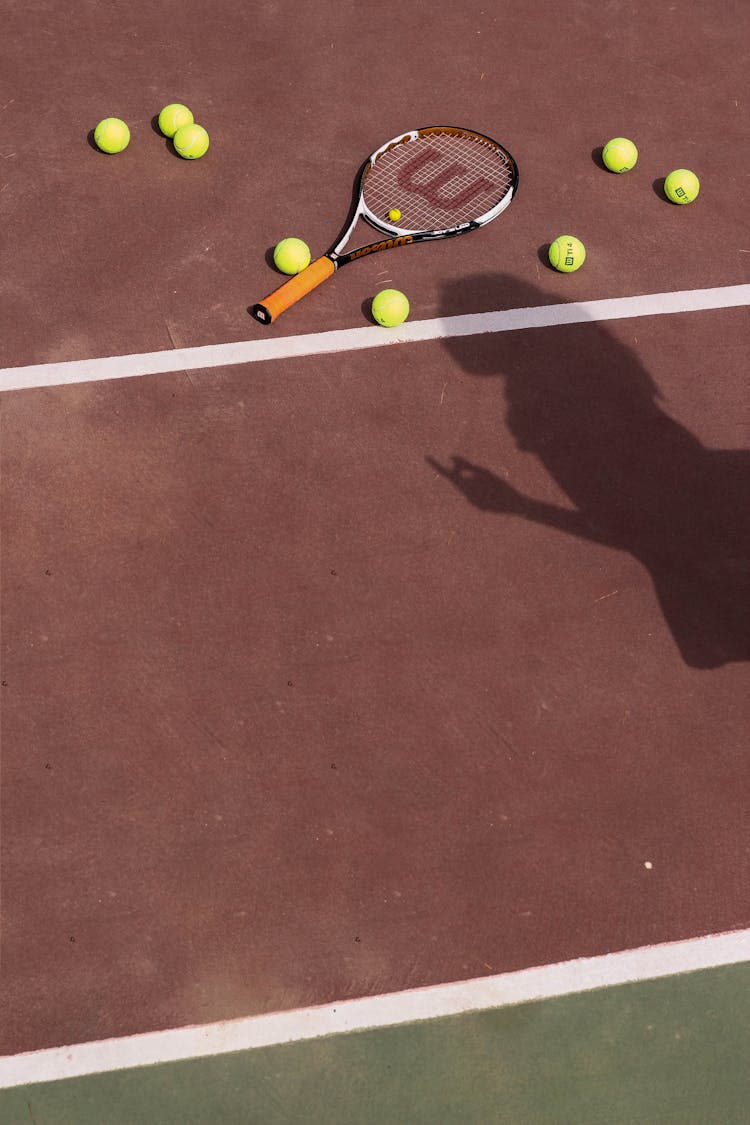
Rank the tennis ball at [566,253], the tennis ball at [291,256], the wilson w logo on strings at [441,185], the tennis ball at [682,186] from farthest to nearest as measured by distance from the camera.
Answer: the tennis ball at [682,186] < the wilson w logo on strings at [441,185] < the tennis ball at [566,253] < the tennis ball at [291,256]

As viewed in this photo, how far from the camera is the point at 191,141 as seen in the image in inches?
344

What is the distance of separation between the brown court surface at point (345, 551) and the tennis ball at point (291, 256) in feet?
0.91

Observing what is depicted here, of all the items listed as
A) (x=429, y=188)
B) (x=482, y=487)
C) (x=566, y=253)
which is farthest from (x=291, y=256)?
(x=482, y=487)

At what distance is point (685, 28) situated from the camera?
32.7 ft

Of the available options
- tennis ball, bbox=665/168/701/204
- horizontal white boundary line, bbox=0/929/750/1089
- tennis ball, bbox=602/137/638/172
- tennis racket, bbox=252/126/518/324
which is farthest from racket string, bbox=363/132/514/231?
horizontal white boundary line, bbox=0/929/750/1089

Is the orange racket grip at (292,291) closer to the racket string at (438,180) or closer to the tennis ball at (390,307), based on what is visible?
the tennis ball at (390,307)

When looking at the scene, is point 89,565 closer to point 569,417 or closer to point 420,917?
point 420,917

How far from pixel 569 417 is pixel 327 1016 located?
4636 millimetres

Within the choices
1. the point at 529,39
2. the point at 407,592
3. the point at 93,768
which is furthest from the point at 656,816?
the point at 529,39

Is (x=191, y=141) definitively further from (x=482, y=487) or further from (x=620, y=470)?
(x=620, y=470)

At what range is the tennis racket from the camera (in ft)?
27.7

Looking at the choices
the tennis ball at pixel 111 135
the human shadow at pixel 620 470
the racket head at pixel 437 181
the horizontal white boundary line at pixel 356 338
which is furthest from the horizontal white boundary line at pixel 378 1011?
the tennis ball at pixel 111 135

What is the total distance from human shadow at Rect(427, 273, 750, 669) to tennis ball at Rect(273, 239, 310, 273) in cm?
119

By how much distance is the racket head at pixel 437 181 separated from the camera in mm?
8578
